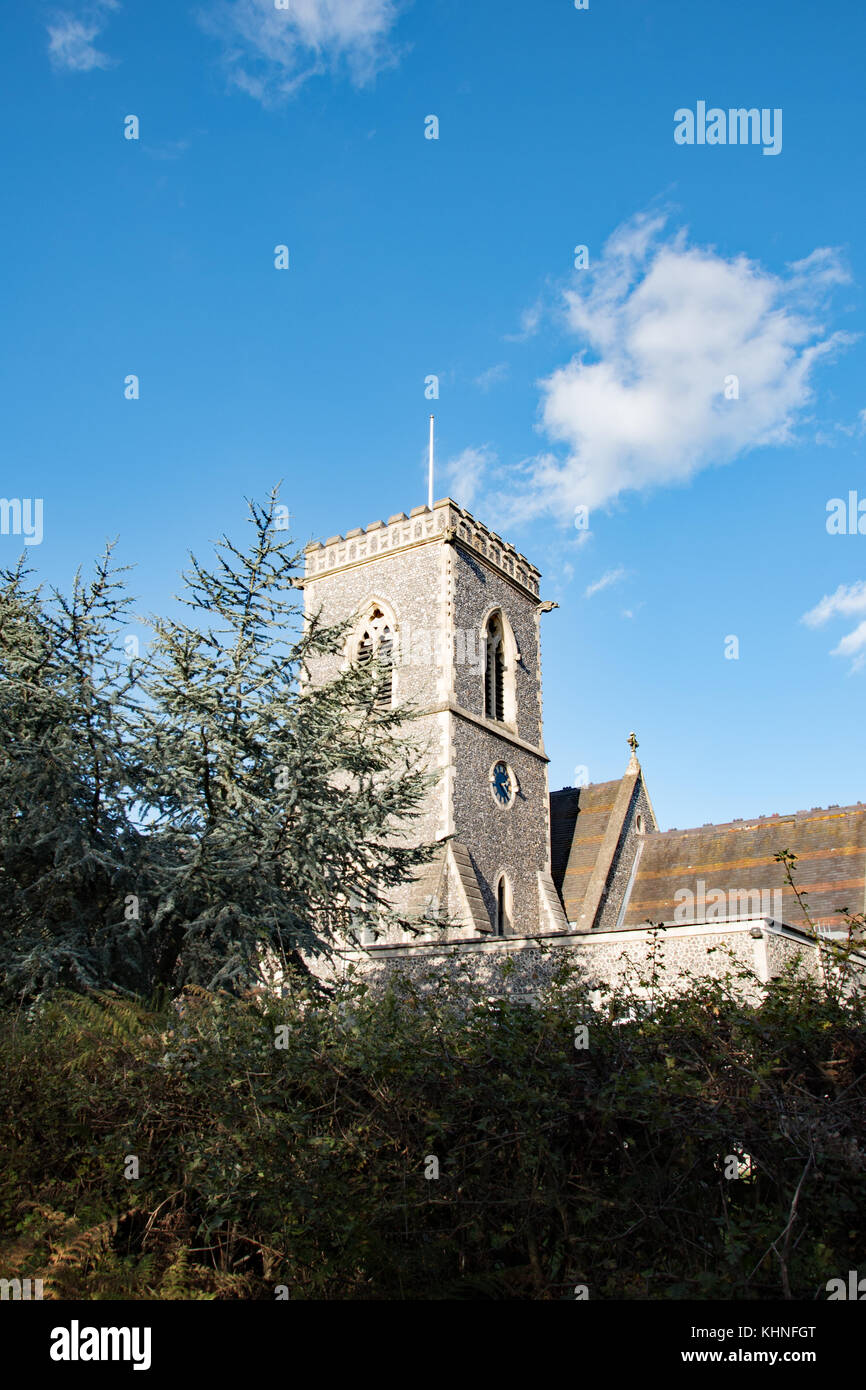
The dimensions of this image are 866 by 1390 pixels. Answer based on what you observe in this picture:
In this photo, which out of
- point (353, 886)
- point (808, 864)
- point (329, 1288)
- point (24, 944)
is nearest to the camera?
point (329, 1288)

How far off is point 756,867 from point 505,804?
4.80 metres

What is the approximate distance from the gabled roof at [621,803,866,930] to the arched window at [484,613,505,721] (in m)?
4.32

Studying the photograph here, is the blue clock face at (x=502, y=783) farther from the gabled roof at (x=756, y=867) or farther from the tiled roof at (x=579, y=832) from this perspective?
the gabled roof at (x=756, y=867)

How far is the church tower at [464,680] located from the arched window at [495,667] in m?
0.03

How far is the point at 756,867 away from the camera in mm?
16609

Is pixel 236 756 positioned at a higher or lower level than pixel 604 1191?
higher

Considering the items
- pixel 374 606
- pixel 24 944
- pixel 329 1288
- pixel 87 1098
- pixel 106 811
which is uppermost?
pixel 374 606

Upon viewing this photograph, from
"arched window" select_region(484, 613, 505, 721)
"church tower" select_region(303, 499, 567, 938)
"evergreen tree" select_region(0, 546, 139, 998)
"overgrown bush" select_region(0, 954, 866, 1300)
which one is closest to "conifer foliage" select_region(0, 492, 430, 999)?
"evergreen tree" select_region(0, 546, 139, 998)

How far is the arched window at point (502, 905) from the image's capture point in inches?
637

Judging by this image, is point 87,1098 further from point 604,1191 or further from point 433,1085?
point 604,1191

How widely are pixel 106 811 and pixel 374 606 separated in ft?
→ 34.0

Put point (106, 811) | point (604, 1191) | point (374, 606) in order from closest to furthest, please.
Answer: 1. point (604, 1191)
2. point (106, 811)
3. point (374, 606)
